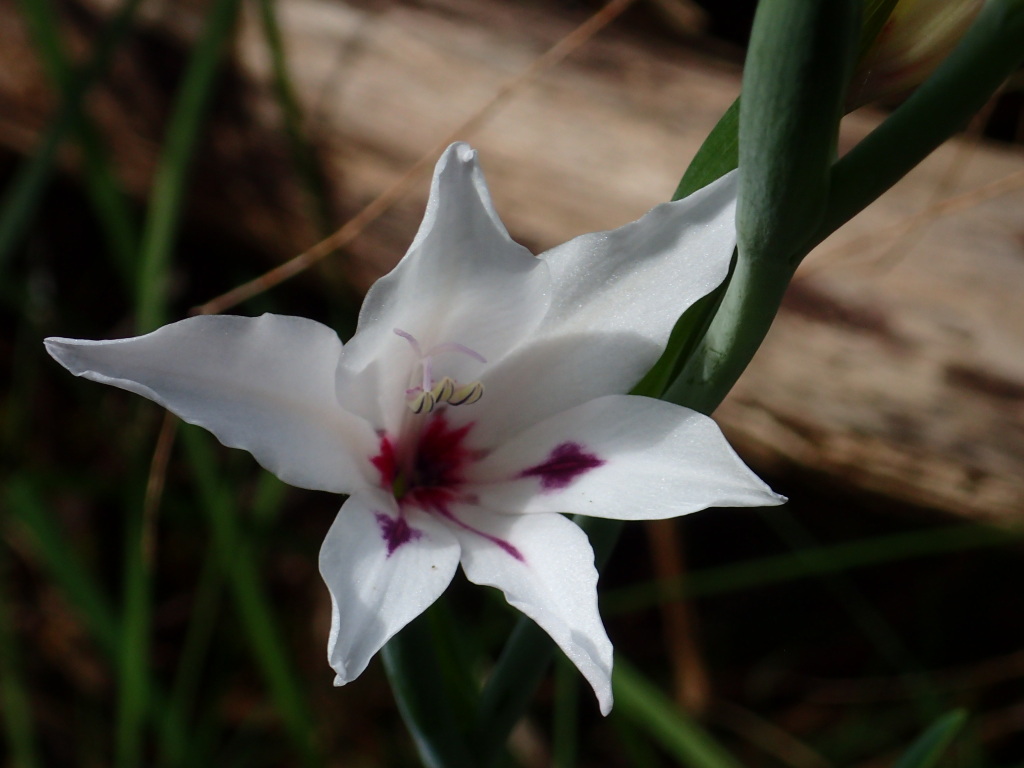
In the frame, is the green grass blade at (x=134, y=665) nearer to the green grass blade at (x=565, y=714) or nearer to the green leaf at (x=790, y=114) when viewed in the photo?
the green grass blade at (x=565, y=714)

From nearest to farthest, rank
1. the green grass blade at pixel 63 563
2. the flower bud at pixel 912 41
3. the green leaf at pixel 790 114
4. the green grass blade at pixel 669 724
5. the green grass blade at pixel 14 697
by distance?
1. the green leaf at pixel 790 114
2. the flower bud at pixel 912 41
3. the green grass blade at pixel 669 724
4. the green grass blade at pixel 63 563
5. the green grass blade at pixel 14 697

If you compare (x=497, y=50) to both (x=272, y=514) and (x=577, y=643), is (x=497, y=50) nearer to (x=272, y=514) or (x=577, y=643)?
(x=272, y=514)

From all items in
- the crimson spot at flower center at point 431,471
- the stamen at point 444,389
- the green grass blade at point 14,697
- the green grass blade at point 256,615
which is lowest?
the green grass blade at point 14,697

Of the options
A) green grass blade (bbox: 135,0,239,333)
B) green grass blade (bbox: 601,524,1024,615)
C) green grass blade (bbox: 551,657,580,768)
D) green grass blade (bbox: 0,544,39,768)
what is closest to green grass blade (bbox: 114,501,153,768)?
green grass blade (bbox: 0,544,39,768)

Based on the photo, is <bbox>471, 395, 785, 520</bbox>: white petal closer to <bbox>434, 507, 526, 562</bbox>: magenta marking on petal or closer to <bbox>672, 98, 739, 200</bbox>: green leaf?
<bbox>434, 507, 526, 562</bbox>: magenta marking on petal

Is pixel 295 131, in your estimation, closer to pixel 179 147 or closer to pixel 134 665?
pixel 179 147

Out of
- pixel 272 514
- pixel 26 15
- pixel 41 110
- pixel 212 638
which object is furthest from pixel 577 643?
pixel 41 110

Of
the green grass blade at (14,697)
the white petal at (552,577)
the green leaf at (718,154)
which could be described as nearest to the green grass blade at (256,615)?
the green grass blade at (14,697)
